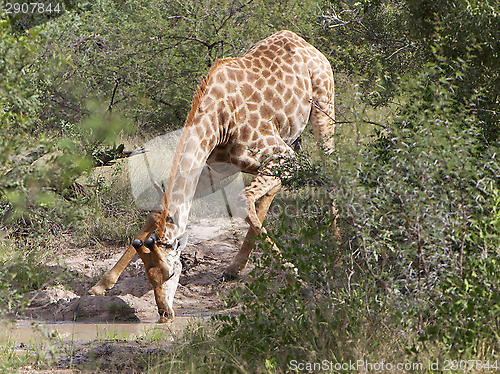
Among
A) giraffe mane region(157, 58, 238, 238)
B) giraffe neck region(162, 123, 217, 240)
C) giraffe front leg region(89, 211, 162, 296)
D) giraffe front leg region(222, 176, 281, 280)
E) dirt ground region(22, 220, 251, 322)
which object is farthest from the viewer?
giraffe front leg region(89, 211, 162, 296)

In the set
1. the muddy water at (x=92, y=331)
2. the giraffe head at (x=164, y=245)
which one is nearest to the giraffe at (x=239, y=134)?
the giraffe head at (x=164, y=245)

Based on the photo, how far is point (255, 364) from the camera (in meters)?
3.22

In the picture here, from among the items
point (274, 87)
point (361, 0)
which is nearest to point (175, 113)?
point (274, 87)

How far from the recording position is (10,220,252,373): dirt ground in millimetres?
3932

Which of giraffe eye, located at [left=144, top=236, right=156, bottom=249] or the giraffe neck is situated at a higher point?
the giraffe neck

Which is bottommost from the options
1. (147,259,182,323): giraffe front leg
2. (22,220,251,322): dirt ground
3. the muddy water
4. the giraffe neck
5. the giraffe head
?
(22,220,251,322): dirt ground

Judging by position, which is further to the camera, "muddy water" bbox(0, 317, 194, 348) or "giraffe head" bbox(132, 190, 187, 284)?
"giraffe head" bbox(132, 190, 187, 284)

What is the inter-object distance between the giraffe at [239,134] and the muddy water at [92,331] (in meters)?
0.22

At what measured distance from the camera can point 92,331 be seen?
15.8ft

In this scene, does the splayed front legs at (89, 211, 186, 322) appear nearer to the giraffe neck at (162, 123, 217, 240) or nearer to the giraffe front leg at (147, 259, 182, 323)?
the giraffe front leg at (147, 259, 182, 323)

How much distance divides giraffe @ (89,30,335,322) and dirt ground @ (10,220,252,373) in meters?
0.28

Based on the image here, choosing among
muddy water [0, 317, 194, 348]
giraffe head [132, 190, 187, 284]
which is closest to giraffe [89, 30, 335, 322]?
giraffe head [132, 190, 187, 284]

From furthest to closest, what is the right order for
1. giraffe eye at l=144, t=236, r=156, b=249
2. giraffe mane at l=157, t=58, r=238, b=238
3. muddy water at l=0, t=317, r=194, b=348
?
giraffe mane at l=157, t=58, r=238, b=238, giraffe eye at l=144, t=236, r=156, b=249, muddy water at l=0, t=317, r=194, b=348

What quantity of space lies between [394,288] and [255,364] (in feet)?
3.23
